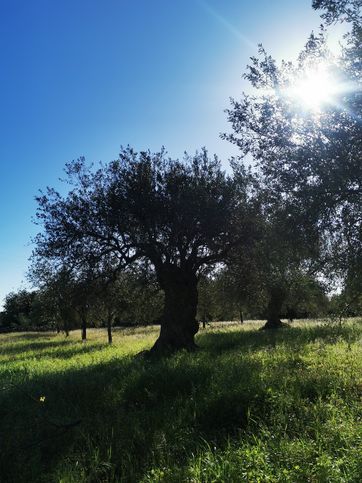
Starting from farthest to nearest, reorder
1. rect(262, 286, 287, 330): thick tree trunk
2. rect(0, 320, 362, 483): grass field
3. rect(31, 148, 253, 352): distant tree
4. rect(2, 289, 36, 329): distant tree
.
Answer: rect(2, 289, 36, 329): distant tree < rect(262, 286, 287, 330): thick tree trunk < rect(31, 148, 253, 352): distant tree < rect(0, 320, 362, 483): grass field

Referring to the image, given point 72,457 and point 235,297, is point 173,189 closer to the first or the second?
point 235,297

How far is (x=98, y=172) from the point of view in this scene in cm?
1947

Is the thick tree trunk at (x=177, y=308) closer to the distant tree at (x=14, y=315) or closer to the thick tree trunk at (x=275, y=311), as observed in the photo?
the thick tree trunk at (x=275, y=311)

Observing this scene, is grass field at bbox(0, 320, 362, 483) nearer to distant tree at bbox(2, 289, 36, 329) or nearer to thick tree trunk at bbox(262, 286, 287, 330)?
thick tree trunk at bbox(262, 286, 287, 330)

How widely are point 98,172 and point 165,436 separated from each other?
14.1 m

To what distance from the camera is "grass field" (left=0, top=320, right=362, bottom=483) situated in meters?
5.94

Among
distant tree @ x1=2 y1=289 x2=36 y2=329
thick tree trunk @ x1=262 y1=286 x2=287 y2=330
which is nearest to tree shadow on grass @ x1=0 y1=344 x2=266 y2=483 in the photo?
thick tree trunk @ x1=262 y1=286 x2=287 y2=330

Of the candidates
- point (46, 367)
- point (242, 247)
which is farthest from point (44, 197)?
point (242, 247)

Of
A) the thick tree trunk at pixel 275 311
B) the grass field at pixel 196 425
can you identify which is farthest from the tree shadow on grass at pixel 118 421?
the thick tree trunk at pixel 275 311

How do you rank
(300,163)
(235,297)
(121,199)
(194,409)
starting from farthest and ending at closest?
(235,297) < (121,199) < (300,163) < (194,409)

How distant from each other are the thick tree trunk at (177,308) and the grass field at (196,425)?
658 cm

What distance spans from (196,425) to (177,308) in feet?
38.8

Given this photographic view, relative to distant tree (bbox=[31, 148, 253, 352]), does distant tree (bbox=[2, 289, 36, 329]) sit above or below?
below

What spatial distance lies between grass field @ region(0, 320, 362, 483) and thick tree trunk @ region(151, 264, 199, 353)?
21.6 feet
